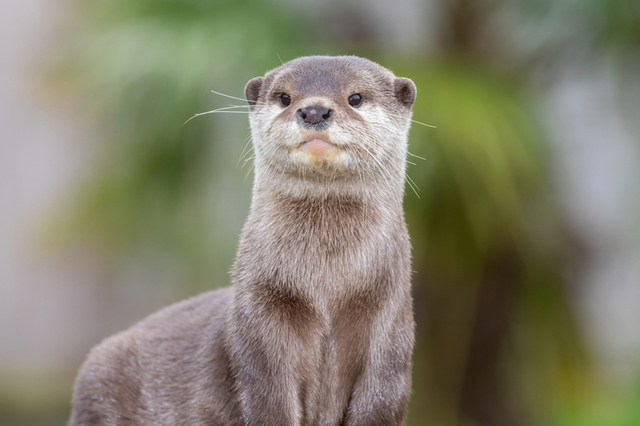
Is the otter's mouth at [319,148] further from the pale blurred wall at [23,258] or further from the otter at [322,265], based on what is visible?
the pale blurred wall at [23,258]

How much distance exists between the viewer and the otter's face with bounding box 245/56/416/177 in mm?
2428

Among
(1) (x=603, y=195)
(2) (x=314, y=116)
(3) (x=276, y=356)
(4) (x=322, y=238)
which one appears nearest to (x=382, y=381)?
(3) (x=276, y=356)

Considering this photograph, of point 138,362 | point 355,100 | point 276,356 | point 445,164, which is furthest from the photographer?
point 445,164

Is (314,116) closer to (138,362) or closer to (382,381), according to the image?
(382,381)

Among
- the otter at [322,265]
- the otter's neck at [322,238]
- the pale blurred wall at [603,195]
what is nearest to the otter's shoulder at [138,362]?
the otter at [322,265]

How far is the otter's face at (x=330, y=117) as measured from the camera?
243cm

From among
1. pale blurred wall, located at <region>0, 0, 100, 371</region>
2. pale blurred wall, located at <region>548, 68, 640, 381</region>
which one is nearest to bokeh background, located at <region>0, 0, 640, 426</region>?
pale blurred wall, located at <region>548, 68, 640, 381</region>

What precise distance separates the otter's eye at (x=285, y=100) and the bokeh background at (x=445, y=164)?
2336 mm

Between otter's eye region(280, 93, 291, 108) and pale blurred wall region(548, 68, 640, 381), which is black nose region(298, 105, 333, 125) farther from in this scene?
pale blurred wall region(548, 68, 640, 381)

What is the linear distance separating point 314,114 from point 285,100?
253mm

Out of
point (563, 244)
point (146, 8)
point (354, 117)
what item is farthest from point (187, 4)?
point (354, 117)

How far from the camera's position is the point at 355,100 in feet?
8.61

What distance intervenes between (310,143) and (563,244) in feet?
12.9

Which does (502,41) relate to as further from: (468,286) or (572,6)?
(468,286)
